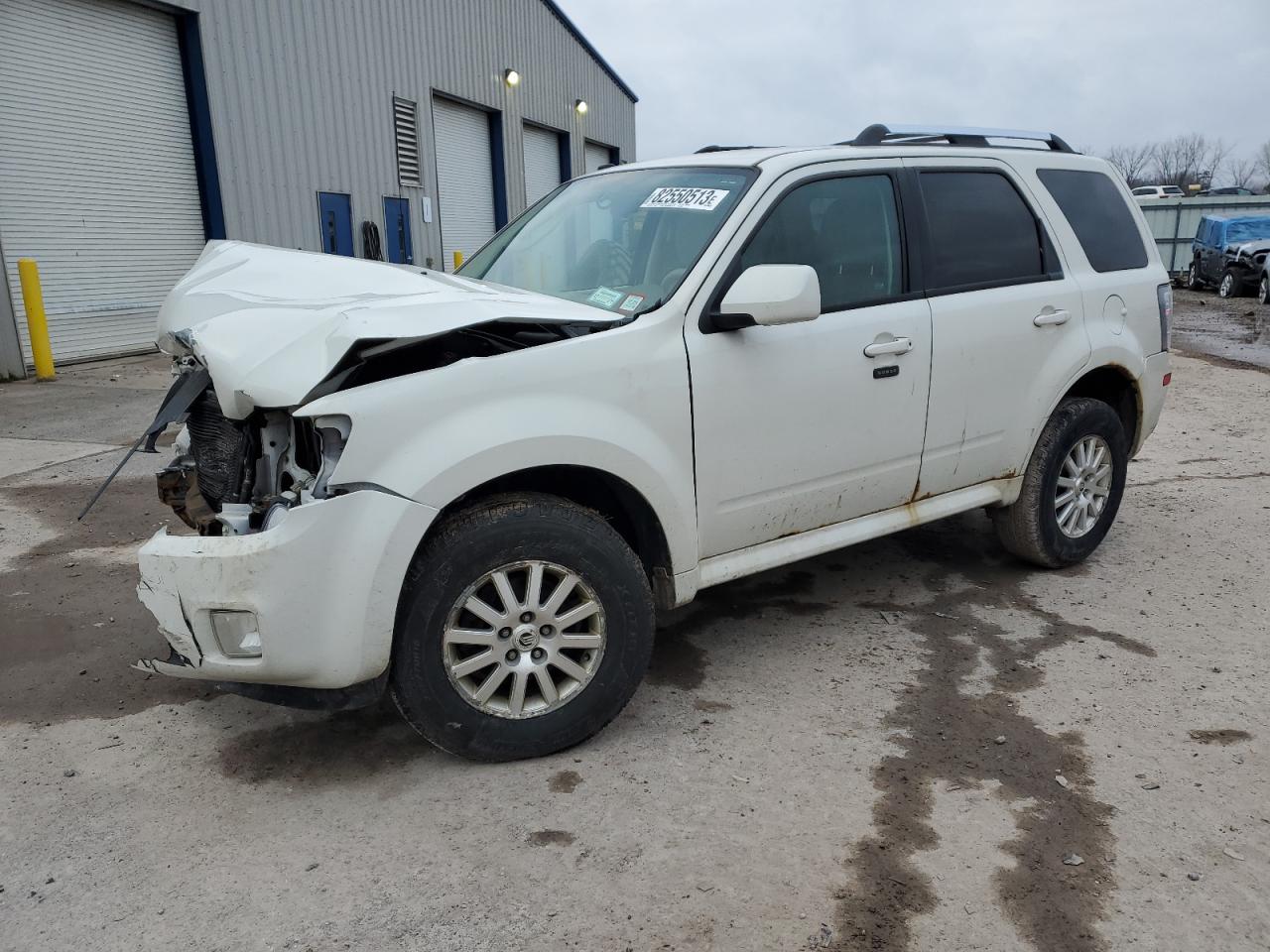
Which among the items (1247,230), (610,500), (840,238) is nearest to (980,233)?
(840,238)

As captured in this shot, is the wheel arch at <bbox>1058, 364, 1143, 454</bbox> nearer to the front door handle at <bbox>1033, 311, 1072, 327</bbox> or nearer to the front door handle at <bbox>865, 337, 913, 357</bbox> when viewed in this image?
the front door handle at <bbox>1033, 311, 1072, 327</bbox>

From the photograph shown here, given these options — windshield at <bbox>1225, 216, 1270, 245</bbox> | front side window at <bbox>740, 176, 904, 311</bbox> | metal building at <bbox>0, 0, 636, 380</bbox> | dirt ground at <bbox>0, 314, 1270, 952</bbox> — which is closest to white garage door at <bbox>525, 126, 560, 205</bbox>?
metal building at <bbox>0, 0, 636, 380</bbox>

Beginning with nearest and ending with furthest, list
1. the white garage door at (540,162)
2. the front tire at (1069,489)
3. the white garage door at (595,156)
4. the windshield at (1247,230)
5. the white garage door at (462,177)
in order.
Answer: the front tire at (1069,489) < the white garage door at (462,177) < the windshield at (1247,230) < the white garage door at (540,162) < the white garage door at (595,156)

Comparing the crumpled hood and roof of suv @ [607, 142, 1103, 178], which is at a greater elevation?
roof of suv @ [607, 142, 1103, 178]

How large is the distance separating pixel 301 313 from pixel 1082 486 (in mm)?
3564

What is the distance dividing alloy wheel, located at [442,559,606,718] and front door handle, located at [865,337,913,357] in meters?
1.43

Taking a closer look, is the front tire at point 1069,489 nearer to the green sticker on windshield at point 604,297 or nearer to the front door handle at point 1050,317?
the front door handle at point 1050,317

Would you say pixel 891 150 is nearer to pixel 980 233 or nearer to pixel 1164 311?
pixel 980 233

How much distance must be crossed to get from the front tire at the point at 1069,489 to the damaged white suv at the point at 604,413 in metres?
0.02

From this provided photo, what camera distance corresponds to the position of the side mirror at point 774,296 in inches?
123

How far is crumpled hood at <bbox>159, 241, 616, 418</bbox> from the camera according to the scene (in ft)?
9.04

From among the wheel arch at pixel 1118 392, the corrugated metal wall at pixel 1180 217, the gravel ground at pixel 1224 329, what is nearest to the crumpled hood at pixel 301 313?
the wheel arch at pixel 1118 392

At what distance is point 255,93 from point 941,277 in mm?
12514

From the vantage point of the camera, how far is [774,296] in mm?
3145
